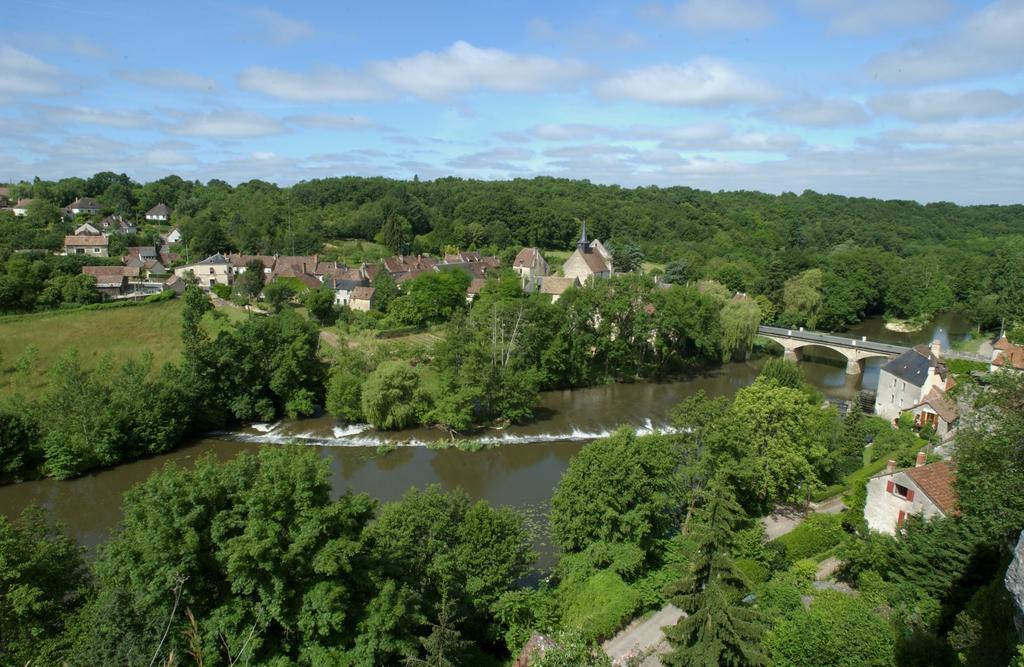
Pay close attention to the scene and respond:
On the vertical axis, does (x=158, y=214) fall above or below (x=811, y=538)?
above

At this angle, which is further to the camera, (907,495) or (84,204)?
(84,204)

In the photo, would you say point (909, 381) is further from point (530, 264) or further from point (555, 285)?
point (530, 264)

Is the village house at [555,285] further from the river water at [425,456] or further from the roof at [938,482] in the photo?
the roof at [938,482]

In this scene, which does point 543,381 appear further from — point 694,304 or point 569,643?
point 569,643

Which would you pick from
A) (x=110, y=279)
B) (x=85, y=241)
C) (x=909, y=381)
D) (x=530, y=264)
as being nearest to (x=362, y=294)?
(x=110, y=279)

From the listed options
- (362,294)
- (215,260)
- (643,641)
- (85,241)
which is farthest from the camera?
(85,241)

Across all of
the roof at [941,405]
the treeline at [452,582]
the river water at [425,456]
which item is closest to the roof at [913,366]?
the roof at [941,405]

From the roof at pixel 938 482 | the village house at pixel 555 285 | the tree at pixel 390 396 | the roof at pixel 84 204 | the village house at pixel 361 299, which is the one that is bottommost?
the tree at pixel 390 396
